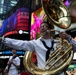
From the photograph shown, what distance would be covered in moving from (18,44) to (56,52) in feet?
1.73

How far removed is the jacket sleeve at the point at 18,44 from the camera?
13.4 ft

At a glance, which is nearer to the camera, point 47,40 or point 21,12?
point 47,40

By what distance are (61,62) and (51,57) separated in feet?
0.63

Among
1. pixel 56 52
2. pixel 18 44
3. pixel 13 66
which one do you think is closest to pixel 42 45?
pixel 56 52

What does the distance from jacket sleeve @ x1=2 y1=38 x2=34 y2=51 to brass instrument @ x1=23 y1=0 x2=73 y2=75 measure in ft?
→ 0.37

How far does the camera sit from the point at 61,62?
4117mm

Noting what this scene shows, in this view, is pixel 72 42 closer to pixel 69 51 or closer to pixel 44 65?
pixel 69 51

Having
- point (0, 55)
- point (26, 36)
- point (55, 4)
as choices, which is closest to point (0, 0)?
point (0, 55)

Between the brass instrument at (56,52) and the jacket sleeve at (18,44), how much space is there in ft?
0.37

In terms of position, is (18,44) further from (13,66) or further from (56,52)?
(13,66)

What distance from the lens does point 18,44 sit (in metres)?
4.23

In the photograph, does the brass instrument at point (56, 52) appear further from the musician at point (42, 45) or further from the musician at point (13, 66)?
the musician at point (13, 66)

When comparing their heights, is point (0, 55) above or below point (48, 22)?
below

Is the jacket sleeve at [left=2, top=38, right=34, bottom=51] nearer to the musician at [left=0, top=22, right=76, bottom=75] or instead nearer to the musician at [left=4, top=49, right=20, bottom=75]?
the musician at [left=0, top=22, right=76, bottom=75]
